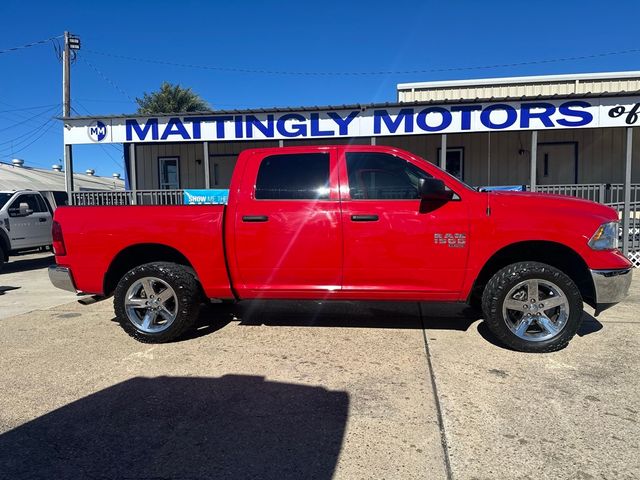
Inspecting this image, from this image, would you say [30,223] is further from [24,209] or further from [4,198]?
[4,198]

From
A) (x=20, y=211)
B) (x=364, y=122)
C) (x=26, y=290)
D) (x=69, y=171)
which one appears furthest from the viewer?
(x=69, y=171)

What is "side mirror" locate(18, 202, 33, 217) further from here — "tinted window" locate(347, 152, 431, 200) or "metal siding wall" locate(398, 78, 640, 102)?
"metal siding wall" locate(398, 78, 640, 102)

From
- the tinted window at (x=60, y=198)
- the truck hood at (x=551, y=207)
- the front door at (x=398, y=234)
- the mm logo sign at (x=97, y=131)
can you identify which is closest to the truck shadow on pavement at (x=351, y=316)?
the front door at (x=398, y=234)

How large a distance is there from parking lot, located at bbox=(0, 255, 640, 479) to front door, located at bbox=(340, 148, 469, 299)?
26.3 inches

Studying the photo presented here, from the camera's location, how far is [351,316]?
570 centimetres

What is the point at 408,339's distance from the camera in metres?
4.78

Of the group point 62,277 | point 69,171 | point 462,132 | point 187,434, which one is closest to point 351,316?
point 187,434

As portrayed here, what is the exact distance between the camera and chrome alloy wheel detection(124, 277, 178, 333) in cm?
468

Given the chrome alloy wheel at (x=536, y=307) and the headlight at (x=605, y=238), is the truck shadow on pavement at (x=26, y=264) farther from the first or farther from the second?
the headlight at (x=605, y=238)

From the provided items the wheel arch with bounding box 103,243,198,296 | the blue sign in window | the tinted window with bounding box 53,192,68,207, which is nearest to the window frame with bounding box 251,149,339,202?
the wheel arch with bounding box 103,243,198,296

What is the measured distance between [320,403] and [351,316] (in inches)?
94.5

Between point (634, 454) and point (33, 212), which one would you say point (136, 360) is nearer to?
point (634, 454)

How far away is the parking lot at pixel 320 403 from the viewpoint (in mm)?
2633

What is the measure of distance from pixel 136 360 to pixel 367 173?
9.32ft
